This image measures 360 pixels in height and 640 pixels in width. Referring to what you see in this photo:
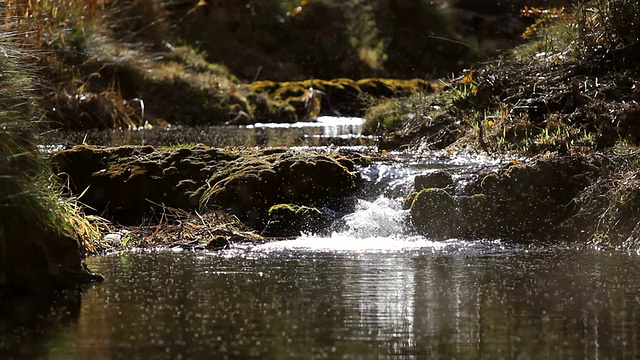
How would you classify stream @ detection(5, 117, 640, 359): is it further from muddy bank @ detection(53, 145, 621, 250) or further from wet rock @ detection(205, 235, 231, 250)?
muddy bank @ detection(53, 145, 621, 250)

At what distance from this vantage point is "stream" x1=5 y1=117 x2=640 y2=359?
640 cm

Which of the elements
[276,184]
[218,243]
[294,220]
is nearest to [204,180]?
[276,184]

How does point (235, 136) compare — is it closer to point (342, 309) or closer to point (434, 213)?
point (434, 213)

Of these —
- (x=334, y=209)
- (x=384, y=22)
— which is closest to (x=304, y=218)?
(x=334, y=209)

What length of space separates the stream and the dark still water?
0.01 metres

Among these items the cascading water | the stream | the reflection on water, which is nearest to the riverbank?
the cascading water

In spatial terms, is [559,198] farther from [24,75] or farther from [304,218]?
[24,75]

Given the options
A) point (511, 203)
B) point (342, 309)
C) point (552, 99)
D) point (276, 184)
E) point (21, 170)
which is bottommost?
point (342, 309)

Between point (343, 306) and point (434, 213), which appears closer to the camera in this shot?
point (343, 306)

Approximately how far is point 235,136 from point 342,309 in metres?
14.0

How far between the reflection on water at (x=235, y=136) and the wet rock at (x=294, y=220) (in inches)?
231

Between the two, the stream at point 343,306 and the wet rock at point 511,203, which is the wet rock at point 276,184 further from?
the stream at point 343,306

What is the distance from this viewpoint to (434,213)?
12055mm

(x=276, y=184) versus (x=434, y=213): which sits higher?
(x=276, y=184)
